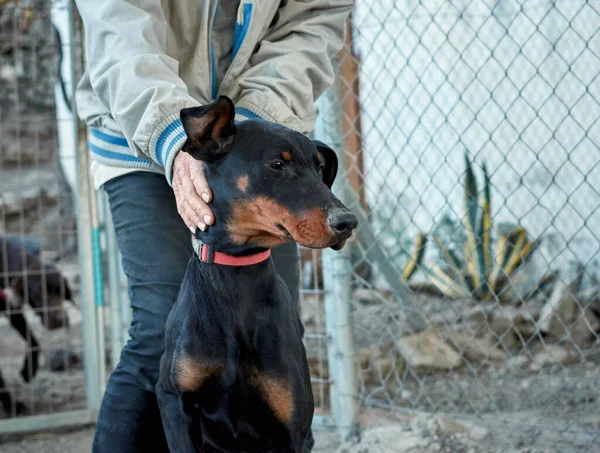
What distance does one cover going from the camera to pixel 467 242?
5320 millimetres

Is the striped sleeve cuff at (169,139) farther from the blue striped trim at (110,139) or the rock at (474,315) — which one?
the rock at (474,315)

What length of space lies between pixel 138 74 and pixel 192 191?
14.1 inches

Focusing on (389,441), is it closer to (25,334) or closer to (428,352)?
(428,352)

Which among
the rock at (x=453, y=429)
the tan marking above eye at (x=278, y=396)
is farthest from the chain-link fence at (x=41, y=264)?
the tan marking above eye at (x=278, y=396)

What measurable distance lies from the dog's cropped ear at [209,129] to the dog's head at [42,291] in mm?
3094

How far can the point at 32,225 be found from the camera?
26.5ft

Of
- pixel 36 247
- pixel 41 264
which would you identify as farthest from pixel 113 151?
pixel 36 247

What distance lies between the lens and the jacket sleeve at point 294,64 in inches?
83.2

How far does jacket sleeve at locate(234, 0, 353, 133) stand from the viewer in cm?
211

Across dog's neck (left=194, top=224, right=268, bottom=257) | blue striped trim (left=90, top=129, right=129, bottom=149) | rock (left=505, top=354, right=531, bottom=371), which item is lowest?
rock (left=505, top=354, right=531, bottom=371)

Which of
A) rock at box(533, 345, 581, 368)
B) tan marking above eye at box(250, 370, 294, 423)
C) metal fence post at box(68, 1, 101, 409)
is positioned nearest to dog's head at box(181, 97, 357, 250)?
tan marking above eye at box(250, 370, 294, 423)

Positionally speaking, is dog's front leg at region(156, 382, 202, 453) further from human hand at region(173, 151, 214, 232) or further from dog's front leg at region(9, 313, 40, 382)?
dog's front leg at region(9, 313, 40, 382)

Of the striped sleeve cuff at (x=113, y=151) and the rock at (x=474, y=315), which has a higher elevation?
the striped sleeve cuff at (x=113, y=151)

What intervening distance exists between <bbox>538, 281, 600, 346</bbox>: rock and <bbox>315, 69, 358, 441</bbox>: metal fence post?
163cm
